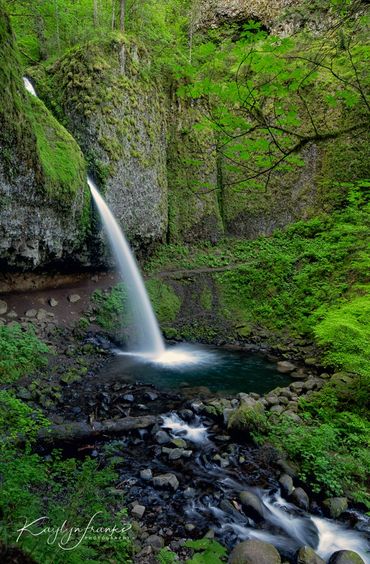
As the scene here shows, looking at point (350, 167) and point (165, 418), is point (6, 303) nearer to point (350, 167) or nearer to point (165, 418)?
point (165, 418)

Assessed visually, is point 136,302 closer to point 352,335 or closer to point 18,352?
point 18,352

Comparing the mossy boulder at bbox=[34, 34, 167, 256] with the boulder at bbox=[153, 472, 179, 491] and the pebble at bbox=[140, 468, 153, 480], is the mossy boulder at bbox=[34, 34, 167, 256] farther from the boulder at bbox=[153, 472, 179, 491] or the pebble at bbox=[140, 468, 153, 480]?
the boulder at bbox=[153, 472, 179, 491]

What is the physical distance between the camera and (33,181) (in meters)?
7.46

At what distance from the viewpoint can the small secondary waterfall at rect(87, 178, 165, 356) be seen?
9.79m

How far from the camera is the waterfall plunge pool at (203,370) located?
738cm

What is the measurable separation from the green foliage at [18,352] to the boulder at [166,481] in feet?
12.1

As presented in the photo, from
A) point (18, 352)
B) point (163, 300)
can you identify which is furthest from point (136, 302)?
point (18, 352)

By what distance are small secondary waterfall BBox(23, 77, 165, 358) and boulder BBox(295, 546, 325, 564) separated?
253 inches

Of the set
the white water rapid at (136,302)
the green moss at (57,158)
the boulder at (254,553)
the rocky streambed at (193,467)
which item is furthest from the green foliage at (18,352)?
the boulder at (254,553)

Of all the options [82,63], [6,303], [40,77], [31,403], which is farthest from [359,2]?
[40,77]

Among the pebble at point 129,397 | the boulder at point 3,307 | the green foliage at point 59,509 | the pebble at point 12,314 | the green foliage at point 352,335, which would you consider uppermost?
the boulder at point 3,307

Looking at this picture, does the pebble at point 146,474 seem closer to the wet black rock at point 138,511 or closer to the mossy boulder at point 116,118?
the wet black rock at point 138,511

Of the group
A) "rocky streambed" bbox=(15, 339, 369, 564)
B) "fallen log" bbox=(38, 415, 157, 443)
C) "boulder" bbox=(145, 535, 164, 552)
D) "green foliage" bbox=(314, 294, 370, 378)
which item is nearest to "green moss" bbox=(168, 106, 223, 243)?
"green foliage" bbox=(314, 294, 370, 378)

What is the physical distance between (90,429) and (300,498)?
3.07 metres
